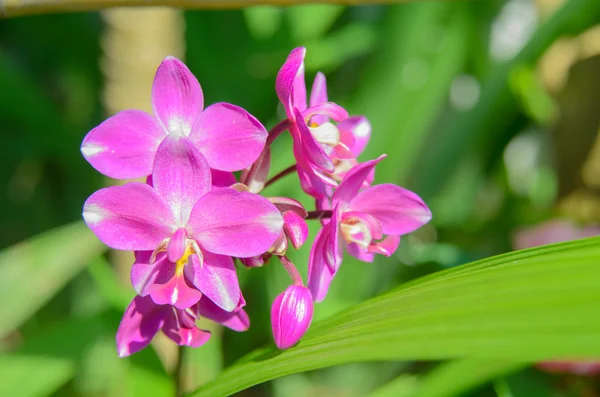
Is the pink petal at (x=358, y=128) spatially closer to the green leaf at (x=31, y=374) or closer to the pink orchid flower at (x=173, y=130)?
the pink orchid flower at (x=173, y=130)

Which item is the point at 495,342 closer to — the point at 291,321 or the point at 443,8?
the point at 291,321

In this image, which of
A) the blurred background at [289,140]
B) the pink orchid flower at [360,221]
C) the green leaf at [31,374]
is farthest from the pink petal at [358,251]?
the green leaf at [31,374]

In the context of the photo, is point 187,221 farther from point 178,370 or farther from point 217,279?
point 178,370

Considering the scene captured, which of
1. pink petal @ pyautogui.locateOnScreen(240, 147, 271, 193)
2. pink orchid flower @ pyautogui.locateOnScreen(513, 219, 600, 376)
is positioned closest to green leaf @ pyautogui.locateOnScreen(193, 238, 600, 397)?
pink petal @ pyautogui.locateOnScreen(240, 147, 271, 193)

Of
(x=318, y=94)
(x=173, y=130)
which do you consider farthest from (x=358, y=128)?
(x=173, y=130)

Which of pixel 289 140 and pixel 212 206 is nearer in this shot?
pixel 212 206
